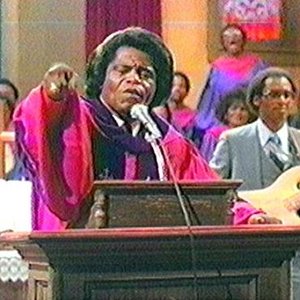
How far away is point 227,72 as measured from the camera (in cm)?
794

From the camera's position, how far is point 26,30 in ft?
27.9

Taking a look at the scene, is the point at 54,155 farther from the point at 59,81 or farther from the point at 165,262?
the point at 165,262

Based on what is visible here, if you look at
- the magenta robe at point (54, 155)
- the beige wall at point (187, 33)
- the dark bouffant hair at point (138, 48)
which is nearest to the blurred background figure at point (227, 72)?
the beige wall at point (187, 33)

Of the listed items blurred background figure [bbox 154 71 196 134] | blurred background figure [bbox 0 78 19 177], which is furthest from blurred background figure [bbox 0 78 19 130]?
blurred background figure [bbox 154 71 196 134]

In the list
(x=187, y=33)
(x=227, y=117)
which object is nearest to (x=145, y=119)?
(x=227, y=117)

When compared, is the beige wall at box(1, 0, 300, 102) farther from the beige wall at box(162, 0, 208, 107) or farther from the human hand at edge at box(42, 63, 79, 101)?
the human hand at edge at box(42, 63, 79, 101)

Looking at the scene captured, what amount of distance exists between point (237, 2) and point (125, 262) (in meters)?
6.32

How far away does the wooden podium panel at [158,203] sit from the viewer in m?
2.88

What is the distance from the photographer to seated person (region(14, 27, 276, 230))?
3.20 m

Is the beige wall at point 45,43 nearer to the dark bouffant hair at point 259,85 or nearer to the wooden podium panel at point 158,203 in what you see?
the dark bouffant hair at point 259,85

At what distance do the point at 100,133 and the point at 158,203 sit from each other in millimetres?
769

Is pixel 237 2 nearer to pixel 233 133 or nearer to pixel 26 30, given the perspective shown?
pixel 26 30

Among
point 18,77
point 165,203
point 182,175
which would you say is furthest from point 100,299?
point 18,77

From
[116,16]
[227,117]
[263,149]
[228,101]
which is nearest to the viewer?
[263,149]
